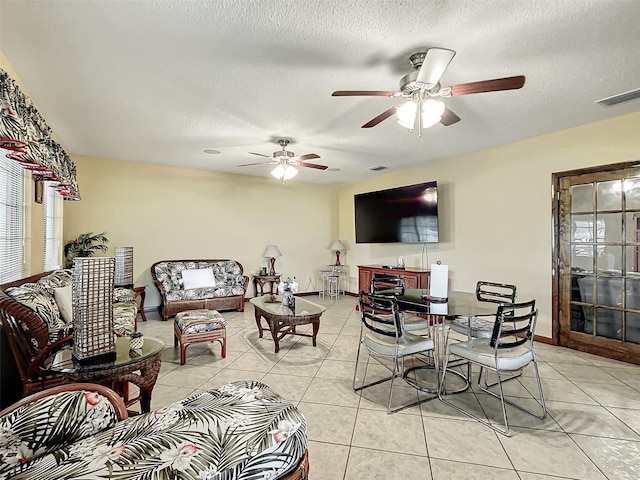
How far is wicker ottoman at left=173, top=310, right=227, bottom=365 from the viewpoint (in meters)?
3.25

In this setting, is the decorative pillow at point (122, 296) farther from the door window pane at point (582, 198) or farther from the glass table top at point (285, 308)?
the door window pane at point (582, 198)

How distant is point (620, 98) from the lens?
9.57 feet

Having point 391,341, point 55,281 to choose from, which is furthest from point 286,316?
point 55,281

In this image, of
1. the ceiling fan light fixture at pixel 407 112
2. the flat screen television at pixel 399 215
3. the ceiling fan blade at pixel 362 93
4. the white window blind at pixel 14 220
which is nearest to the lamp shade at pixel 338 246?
the flat screen television at pixel 399 215

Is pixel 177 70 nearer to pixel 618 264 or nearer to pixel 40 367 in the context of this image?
pixel 40 367

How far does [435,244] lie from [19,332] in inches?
204


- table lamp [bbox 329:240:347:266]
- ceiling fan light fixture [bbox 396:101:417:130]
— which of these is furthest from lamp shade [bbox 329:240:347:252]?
ceiling fan light fixture [bbox 396:101:417:130]

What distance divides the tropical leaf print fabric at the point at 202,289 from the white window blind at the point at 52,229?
53.6 inches

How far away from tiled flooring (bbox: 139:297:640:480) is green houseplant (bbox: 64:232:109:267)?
2.54m

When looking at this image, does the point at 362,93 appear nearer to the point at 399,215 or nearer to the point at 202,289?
the point at 399,215

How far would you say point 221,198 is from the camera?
250 inches

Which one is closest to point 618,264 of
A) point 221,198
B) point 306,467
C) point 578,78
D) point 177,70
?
point 578,78

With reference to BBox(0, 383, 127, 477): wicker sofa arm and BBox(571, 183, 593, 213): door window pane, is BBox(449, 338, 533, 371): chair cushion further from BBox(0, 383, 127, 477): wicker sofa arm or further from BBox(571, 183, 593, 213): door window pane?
BBox(571, 183, 593, 213): door window pane

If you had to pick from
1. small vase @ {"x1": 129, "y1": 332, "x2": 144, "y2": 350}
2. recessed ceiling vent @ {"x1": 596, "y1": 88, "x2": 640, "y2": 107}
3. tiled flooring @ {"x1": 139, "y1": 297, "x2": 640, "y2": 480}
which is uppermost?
recessed ceiling vent @ {"x1": 596, "y1": 88, "x2": 640, "y2": 107}
